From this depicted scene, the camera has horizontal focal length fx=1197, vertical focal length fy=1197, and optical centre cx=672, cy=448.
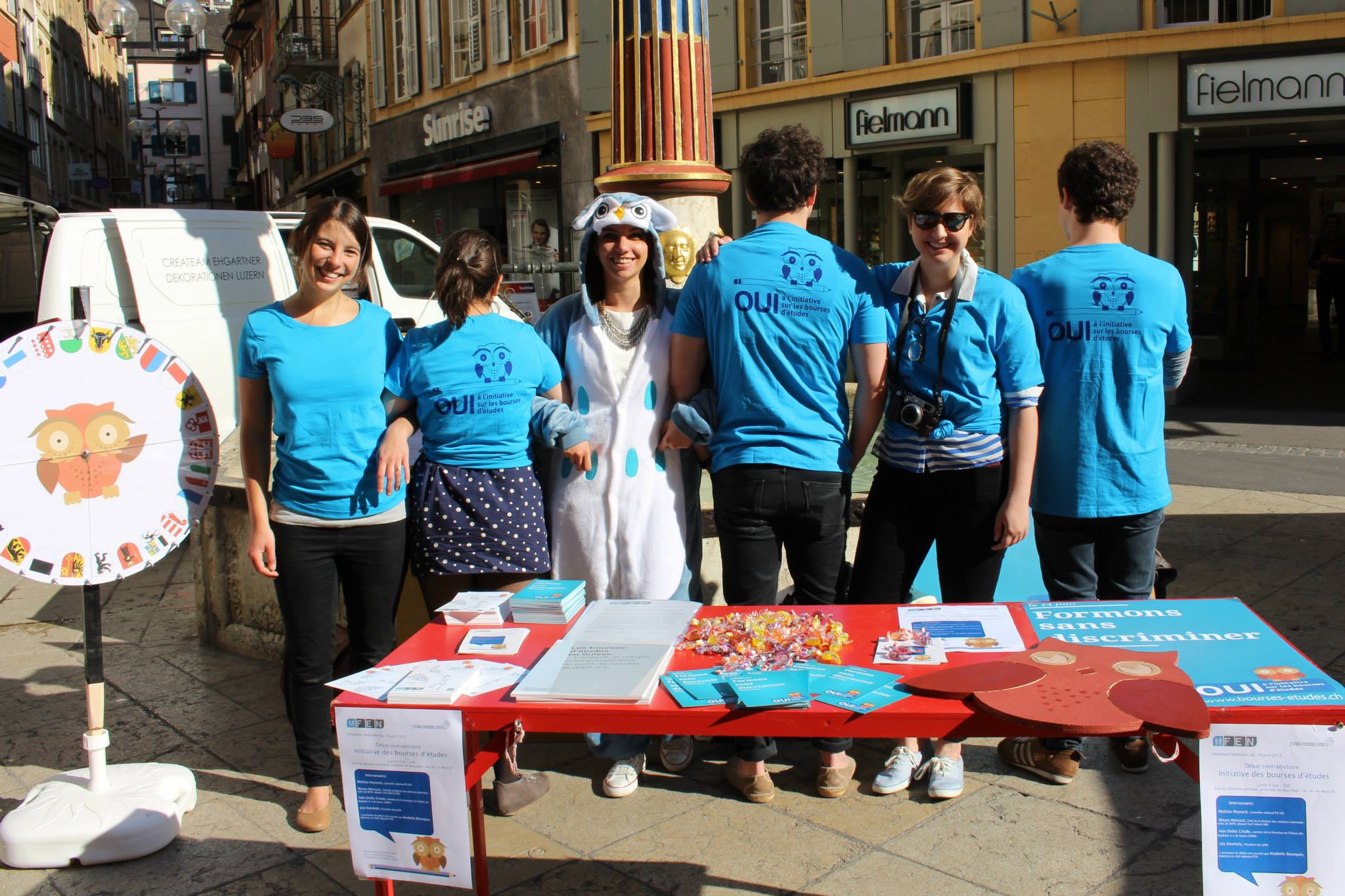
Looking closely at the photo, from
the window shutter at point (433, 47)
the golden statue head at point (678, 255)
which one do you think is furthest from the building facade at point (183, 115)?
the golden statue head at point (678, 255)

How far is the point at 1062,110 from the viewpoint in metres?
14.4

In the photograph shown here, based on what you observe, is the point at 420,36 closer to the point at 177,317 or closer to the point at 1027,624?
the point at 177,317

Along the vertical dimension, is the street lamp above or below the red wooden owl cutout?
above

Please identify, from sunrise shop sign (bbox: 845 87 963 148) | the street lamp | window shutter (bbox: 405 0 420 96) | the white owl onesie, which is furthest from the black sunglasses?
window shutter (bbox: 405 0 420 96)

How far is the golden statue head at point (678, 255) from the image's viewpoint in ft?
17.2

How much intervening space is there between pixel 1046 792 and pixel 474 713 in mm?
1883

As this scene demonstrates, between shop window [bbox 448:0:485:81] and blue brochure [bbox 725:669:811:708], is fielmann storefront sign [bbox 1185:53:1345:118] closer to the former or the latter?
blue brochure [bbox 725:669:811:708]

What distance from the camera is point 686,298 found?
11.1 ft

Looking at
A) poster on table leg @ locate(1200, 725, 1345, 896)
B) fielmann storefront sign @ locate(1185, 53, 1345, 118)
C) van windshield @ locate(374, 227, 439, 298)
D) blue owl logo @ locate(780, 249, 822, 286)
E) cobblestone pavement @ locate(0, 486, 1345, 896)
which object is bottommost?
cobblestone pavement @ locate(0, 486, 1345, 896)

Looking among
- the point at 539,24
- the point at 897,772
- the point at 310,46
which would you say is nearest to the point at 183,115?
the point at 310,46

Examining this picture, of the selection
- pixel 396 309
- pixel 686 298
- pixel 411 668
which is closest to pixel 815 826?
pixel 411 668

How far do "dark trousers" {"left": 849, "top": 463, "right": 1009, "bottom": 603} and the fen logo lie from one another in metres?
1.21

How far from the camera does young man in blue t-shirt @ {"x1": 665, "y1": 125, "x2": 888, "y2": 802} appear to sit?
3262 millimetres

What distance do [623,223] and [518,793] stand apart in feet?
5.49
